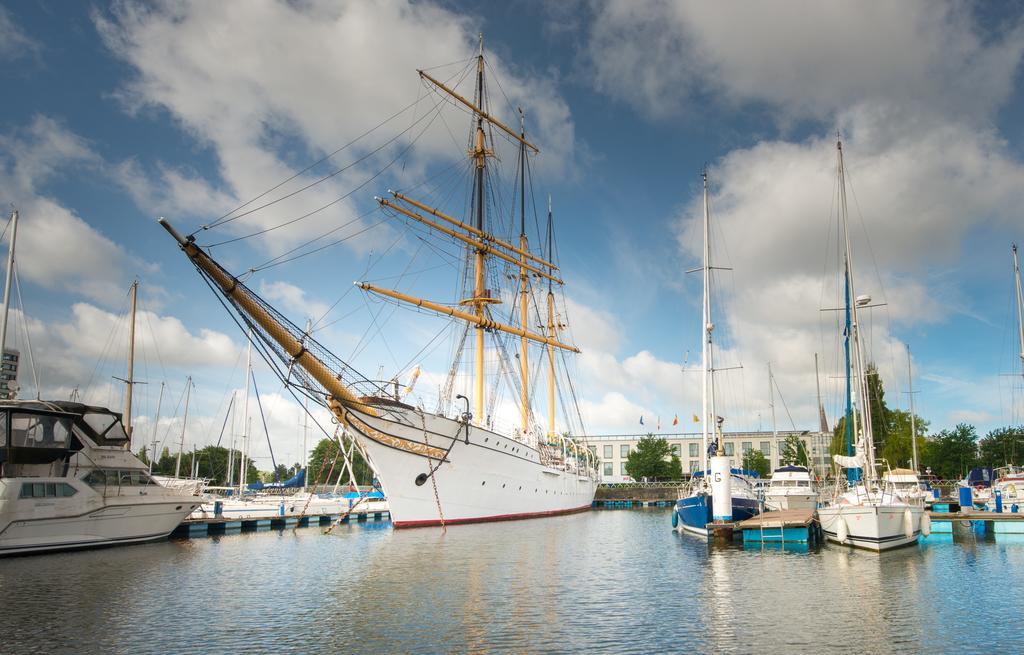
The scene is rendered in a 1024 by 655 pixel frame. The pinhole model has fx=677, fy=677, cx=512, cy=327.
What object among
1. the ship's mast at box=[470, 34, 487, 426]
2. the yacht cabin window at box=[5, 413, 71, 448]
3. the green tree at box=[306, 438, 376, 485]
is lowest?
the green tree at box=[306, 438, 376, 485]

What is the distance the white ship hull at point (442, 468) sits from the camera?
3700cm

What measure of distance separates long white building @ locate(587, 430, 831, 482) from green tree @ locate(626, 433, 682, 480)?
8.08 metres

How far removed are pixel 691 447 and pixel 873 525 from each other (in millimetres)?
94590

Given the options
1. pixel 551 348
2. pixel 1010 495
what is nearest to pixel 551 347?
pixel 551 348

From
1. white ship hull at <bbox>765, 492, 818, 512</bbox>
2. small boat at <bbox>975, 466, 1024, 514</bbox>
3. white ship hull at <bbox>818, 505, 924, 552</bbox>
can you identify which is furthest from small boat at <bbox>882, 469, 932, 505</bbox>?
white ship hull at <bbox>818, 505, 924, 552</bbox>

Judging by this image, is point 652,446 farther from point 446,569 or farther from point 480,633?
point 480,633

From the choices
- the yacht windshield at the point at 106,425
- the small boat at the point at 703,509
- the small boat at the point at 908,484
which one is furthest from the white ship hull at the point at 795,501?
the yacht windshield at the point at 106,425

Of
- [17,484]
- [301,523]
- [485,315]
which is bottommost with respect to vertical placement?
Answer: [301,523]

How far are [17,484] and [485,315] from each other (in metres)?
29.6

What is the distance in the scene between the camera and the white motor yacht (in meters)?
27.7

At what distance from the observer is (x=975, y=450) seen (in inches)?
3162

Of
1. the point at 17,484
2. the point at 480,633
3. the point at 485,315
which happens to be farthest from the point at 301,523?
the point at 480,633

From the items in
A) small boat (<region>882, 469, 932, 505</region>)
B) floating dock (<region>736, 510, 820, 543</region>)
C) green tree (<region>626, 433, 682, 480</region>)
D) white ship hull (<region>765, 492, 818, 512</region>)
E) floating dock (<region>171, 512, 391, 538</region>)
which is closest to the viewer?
floating dock (<region>736, 510, 820, 543</region>)

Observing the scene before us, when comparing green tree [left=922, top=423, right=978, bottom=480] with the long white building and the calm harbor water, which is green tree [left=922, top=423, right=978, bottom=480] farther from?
the calm harbor water
